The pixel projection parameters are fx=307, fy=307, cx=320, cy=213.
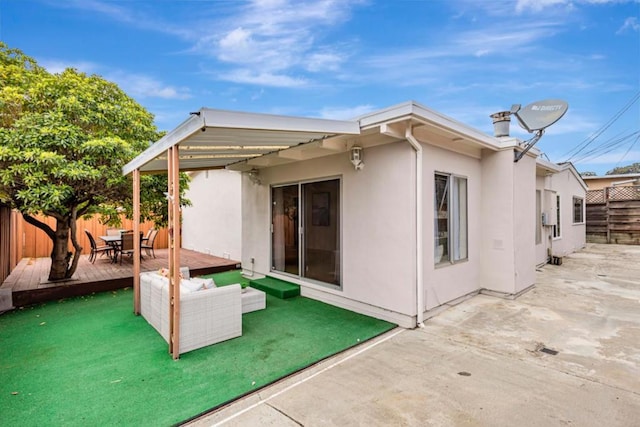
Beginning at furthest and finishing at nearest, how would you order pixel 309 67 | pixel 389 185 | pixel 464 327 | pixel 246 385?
pixel 309 67 < pixel 389 185 < pixel 464 327 < pixel 246 385

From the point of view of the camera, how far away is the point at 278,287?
19.6ft

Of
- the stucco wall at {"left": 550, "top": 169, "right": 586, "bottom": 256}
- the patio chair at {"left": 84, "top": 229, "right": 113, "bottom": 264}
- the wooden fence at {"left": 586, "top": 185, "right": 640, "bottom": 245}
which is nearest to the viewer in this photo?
the patio chair at {"left": 84, "top": 229, "right": 113, "bottom": 264}

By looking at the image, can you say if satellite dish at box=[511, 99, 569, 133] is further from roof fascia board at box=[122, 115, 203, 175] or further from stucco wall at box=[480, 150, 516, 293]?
roof fascia board at box=[122, 115, 203, 175]

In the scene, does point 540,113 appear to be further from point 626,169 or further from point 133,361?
point 626,169

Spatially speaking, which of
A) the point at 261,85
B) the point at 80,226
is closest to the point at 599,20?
the point at 261,85

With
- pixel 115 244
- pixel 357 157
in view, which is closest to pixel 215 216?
pixel 115 244

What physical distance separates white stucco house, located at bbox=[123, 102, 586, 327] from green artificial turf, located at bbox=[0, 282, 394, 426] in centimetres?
86

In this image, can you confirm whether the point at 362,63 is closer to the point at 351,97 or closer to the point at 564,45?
the point at 351,97

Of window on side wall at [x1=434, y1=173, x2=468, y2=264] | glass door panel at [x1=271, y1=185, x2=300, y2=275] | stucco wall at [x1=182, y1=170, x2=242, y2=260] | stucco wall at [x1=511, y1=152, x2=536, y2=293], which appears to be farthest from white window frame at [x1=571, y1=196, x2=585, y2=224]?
stucco wall at [x1=182, y1=170, x2=242, y2=260]

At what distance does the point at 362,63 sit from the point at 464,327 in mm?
9537

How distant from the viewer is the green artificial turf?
2527 mm

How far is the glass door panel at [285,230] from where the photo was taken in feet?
20.6

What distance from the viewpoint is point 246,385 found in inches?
112

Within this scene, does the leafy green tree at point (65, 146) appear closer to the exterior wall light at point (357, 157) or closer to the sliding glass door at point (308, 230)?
the sliding glass door at point (308, 230)
